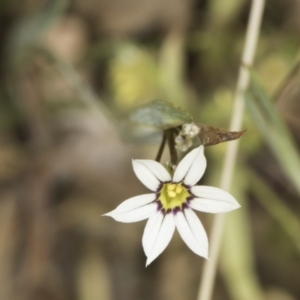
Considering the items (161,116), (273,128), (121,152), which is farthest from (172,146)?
(121,152)

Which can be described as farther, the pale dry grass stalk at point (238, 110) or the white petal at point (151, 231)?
the pale dry grass stalk at point (238, 110)

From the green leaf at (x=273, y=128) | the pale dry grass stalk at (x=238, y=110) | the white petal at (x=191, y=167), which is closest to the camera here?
the white petal at (x=191, y=167)

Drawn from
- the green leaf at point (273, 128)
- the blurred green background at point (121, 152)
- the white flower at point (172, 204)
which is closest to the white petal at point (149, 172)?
the white flower at point (172, 204)

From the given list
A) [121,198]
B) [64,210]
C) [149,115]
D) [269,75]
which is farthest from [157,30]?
[149,115]

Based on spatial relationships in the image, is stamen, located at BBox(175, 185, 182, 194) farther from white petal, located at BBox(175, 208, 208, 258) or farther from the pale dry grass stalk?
the pale dry grass stalk

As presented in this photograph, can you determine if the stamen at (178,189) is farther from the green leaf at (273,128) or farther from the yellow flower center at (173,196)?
the green leaf at (273,128)

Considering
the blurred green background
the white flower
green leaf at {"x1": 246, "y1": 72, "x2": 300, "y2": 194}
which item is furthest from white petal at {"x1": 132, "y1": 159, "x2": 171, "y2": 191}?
the blurred green background

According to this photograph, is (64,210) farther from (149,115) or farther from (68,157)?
(149,115)
